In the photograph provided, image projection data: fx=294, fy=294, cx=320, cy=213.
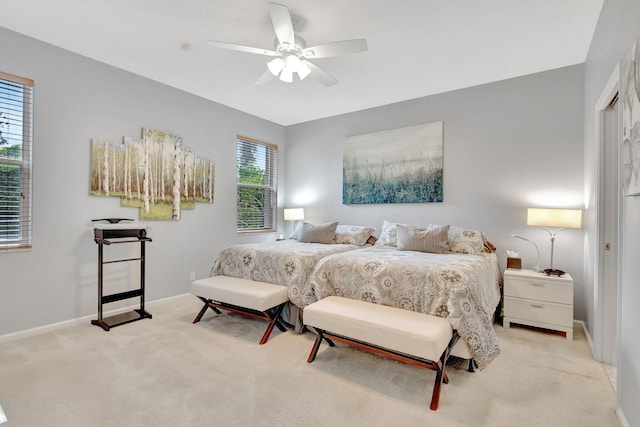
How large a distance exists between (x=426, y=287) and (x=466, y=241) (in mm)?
1400

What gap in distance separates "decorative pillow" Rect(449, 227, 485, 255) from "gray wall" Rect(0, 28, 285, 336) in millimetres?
3318

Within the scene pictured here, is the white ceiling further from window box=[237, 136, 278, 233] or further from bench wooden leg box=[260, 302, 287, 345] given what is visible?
bench wooden leg box=[260, 302, 287, 345]

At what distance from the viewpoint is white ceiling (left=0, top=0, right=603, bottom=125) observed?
7.33 feet

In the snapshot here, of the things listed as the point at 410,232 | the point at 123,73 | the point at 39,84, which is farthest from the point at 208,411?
the point at 123,73

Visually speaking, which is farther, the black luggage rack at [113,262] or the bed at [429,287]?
the black luggage rack at [113,262]

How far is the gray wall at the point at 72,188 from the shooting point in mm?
2625

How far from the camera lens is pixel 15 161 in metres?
2.59

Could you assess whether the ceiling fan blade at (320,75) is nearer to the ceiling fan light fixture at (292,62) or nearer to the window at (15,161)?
the ceiling fan light fixture at (292,62)

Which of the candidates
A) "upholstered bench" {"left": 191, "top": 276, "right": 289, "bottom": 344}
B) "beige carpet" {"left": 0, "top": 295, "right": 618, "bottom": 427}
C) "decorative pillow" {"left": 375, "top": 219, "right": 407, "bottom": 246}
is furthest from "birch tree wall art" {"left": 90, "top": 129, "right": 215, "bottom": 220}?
"decorative pillow" {"left": 375, "top": 219, "right": 407, "bottom": 246}

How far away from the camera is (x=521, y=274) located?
2846 mm

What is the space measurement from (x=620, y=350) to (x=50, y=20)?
459 centimetres

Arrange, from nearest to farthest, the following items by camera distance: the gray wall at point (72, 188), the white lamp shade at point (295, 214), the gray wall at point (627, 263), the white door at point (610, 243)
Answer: the gray wall at point (627, 263) → the white door at point (610, 243) → the gray wall at point (72, 188) → the white lamp shade at point (295, 214)

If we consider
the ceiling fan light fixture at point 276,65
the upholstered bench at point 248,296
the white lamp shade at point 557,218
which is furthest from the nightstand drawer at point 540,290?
the ceiling fan light fixture at point 276,65

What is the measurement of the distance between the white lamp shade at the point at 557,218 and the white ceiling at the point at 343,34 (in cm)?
153
